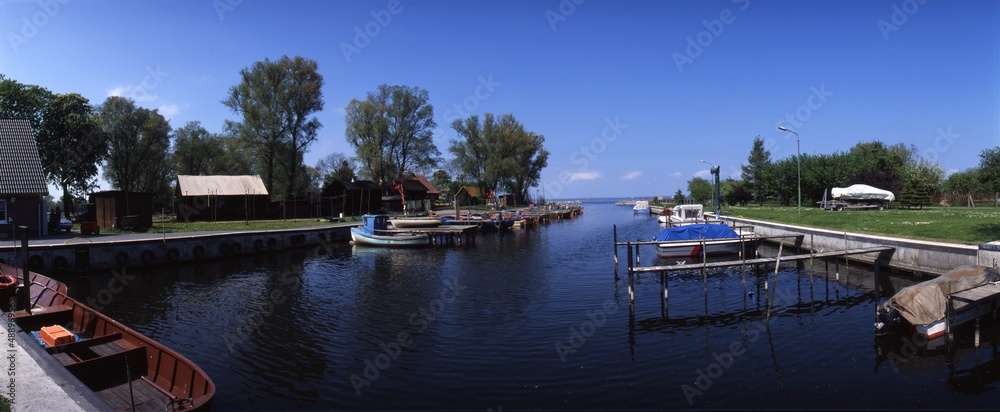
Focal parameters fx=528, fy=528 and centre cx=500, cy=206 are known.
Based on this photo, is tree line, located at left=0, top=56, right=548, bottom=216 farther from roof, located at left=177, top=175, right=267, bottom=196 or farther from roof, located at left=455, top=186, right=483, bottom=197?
roof, located at left=455, top=186, right=483, bottom=197

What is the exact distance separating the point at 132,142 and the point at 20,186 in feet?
118

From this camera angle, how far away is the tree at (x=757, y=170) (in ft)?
268

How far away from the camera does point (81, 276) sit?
27.5 meters

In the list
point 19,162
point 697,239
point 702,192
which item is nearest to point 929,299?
point 697,239

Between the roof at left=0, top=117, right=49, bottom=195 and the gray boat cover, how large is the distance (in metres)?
42.9

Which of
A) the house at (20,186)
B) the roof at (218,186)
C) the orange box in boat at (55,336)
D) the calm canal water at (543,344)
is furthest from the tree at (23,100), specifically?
the orange box in boat at (55,336)

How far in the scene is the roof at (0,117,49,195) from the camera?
105 ft

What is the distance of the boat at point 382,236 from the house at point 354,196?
60.1 ft

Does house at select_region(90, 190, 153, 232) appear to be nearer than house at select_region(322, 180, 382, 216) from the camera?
Yes

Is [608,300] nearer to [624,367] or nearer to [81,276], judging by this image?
[624,367]

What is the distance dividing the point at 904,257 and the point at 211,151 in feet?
259

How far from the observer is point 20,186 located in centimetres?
3209

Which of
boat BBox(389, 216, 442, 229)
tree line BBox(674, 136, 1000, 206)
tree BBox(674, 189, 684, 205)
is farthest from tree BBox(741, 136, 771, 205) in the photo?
boat BBox(389, 216, 442, 229)

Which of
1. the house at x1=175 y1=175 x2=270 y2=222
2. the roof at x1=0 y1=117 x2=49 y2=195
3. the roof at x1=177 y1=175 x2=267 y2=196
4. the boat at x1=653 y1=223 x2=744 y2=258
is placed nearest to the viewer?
the boat at x1=653 y1=223 x2=744 y2=258
